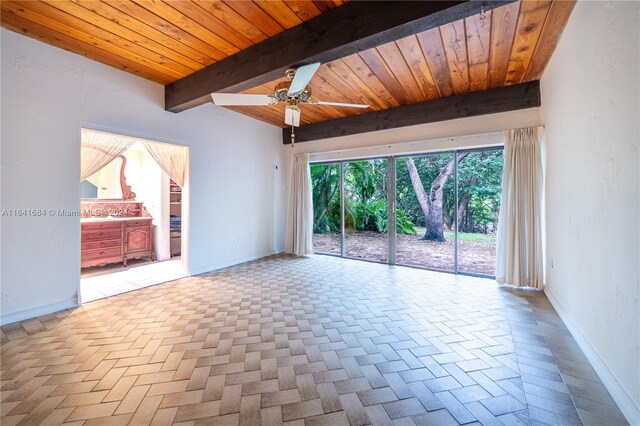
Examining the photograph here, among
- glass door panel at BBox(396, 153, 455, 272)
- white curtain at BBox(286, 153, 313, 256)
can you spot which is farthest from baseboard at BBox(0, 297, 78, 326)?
glass door panel at BBox(396, 153, 455, 272)

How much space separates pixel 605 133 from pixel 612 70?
15.3 inches

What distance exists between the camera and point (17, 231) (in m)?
2.58

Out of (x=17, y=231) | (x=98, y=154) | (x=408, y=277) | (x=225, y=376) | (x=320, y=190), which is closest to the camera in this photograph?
(x=225, y=376)

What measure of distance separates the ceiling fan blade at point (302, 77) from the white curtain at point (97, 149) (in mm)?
2521

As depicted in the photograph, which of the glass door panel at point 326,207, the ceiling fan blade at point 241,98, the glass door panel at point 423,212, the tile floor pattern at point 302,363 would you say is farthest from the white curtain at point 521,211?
the ceiling fan blade at point 241,98

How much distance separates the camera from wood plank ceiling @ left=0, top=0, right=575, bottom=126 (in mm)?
2176

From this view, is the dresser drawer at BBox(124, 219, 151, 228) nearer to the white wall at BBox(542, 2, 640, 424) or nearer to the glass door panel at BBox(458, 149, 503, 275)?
the glass door panel at BBox(458, 149, 503, 275)

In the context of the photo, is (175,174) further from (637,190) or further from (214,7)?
(637,190)

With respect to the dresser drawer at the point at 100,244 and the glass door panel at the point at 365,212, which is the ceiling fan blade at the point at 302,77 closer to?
the glass door panel at the point at 365,212

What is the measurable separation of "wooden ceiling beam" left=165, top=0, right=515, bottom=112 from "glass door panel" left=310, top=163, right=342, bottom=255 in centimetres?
312

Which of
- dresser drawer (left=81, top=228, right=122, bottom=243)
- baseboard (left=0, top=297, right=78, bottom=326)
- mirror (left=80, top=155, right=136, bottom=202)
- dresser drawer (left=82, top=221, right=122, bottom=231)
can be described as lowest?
baseboard (left=0, top=297, right=78, bottom=326)

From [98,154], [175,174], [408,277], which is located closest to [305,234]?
[408,277]

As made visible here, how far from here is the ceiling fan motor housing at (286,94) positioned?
2.51 m

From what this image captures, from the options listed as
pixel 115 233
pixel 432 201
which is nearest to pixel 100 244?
pixel 115 233
